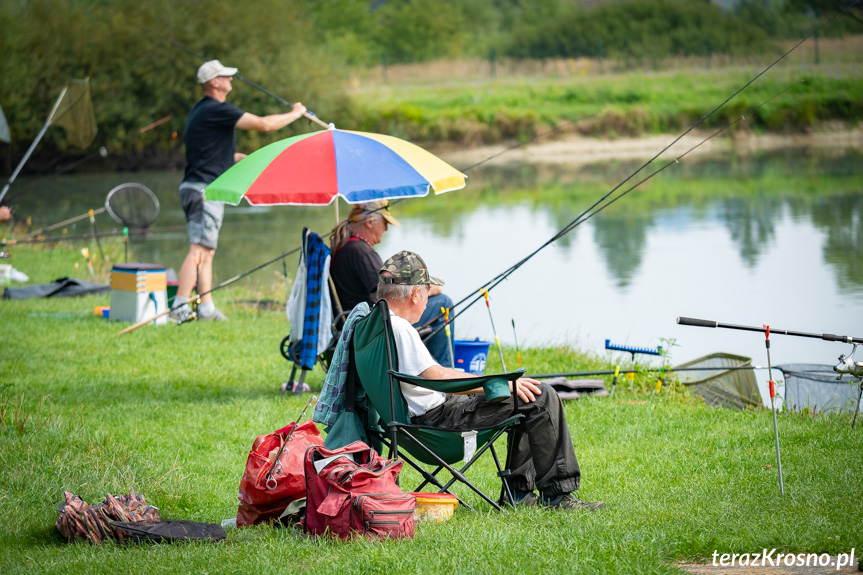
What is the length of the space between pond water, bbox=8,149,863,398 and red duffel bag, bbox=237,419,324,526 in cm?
283

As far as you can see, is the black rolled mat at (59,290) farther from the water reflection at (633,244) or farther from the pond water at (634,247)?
the water reflection at (633,244)

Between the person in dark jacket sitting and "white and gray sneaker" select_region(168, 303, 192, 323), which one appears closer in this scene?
the person in dark jacket sitting

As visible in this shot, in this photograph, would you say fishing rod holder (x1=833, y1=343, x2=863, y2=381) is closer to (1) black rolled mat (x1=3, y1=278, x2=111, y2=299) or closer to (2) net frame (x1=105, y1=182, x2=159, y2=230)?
(1) black rolled mat (x1=3, y1=278, x2=111, y2=299)

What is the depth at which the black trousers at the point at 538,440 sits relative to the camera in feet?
11.4

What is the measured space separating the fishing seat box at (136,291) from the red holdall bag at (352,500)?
4.50 m

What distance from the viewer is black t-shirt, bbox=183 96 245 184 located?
7078 mm

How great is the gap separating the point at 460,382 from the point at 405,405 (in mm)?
280

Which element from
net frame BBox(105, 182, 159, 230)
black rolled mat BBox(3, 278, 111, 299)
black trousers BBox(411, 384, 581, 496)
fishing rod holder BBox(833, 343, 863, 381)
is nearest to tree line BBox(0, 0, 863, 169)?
net frame BBox(105, 182, 159, 230)

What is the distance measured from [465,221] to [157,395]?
11581 millimetres

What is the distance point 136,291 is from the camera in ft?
24.4

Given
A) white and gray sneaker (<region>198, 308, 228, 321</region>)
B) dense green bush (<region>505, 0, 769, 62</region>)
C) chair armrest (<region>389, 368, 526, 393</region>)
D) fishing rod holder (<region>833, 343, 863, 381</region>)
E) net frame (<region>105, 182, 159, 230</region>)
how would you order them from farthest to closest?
dense green bush (<region>505, 0, 769, 62</region>)
net frame (<region>105, 182, 159, 230</region>)
white and gray sneaker (<region>198, 308, 228, 321</region>)
fishing rod holder (<region>833, 343, 863, 381</region>)
chair armrest (<region>389, 368, 526, 393</region>)

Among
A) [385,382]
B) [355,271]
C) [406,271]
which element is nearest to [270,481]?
[385,382]

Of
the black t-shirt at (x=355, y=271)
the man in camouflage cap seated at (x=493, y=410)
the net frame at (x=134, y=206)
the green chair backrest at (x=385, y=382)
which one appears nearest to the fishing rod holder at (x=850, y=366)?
the man in camouflage cap seated at (x=493, y=410)

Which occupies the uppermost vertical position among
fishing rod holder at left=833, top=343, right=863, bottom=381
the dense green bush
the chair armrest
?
the dense green bush
